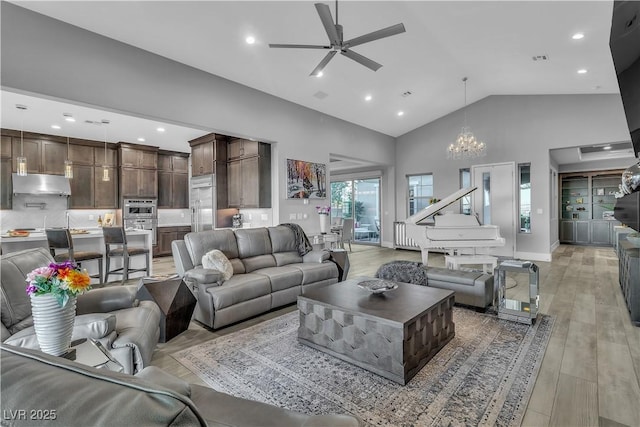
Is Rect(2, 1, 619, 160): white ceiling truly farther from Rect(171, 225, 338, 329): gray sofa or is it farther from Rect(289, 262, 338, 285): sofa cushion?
Rect(289, 262, 338, 285): sofa cushion

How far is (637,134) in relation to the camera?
1.04m

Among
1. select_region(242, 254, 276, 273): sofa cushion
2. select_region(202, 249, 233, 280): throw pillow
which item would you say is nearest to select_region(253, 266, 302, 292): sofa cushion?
select_region(242, 254, 276, 273): sofa cushion

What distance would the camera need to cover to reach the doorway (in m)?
7.45

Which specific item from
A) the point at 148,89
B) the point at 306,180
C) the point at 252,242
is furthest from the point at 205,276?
the point at 306,180

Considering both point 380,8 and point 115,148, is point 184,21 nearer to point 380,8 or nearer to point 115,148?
point 380,8

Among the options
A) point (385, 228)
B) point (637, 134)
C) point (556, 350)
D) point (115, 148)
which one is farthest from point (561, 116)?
point (115, 148)

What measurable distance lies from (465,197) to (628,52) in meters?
7.77

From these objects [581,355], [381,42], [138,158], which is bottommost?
[581,355]

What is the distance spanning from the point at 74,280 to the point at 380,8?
446cm

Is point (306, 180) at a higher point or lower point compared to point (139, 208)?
higher

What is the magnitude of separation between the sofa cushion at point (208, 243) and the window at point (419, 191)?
20.9 ft

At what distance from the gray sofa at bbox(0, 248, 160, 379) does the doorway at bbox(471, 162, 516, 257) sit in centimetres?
738

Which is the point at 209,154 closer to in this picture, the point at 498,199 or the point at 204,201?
the point at 204,201

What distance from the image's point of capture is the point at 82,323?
1.93 m
